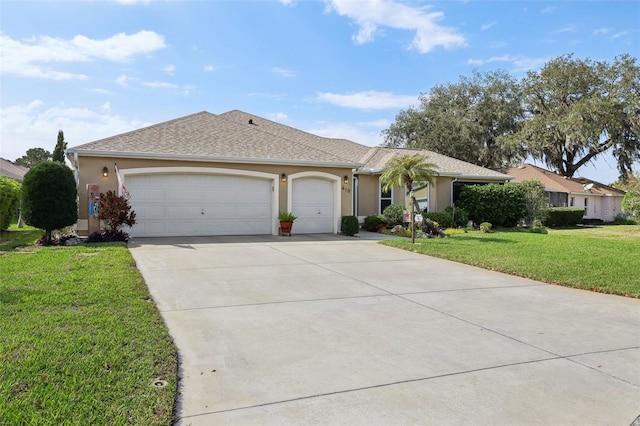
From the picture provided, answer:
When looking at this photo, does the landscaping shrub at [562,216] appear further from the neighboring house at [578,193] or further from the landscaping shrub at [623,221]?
the landscaping shrub at [623,221]

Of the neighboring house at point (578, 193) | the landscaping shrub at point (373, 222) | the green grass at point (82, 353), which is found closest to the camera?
the green grass at point (82, 353)

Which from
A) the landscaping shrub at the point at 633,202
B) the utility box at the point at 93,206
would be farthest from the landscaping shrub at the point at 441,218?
the utility box at the point at 93,206

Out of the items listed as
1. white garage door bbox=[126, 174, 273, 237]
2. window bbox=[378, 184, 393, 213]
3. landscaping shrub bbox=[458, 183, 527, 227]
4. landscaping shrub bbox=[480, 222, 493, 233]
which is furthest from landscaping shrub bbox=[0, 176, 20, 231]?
landscaping shrub bbox=[458, 183, 527, 227]

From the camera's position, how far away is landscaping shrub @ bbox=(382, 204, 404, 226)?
60.0 ft

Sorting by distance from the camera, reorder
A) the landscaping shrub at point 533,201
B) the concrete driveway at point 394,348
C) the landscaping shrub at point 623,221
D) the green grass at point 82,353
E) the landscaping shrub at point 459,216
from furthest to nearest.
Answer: the landscaping shrub at point 623,221 < the landscaping shrub at point 533,201 < the landscaping shrub at point 459,216 < the concrete driveway at point 394,348 < the green grass at point 82,353

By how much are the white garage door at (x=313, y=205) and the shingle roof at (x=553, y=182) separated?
19.3m

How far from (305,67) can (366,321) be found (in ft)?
44.4

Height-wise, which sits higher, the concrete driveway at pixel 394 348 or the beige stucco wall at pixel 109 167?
the beige stucco wall at pixel 109 167

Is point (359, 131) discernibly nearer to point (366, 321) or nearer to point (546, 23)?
point (546, 23)

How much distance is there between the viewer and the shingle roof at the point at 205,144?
14297mm

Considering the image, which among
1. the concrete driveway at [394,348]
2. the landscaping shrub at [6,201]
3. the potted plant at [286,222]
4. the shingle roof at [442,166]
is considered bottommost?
the concrete driveway at [394,348]

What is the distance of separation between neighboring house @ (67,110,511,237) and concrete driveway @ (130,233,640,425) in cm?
651

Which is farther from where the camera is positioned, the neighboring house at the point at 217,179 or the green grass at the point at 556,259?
the neighboring house at the point at 217,179

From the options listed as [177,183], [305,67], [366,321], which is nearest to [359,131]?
[305,67]
